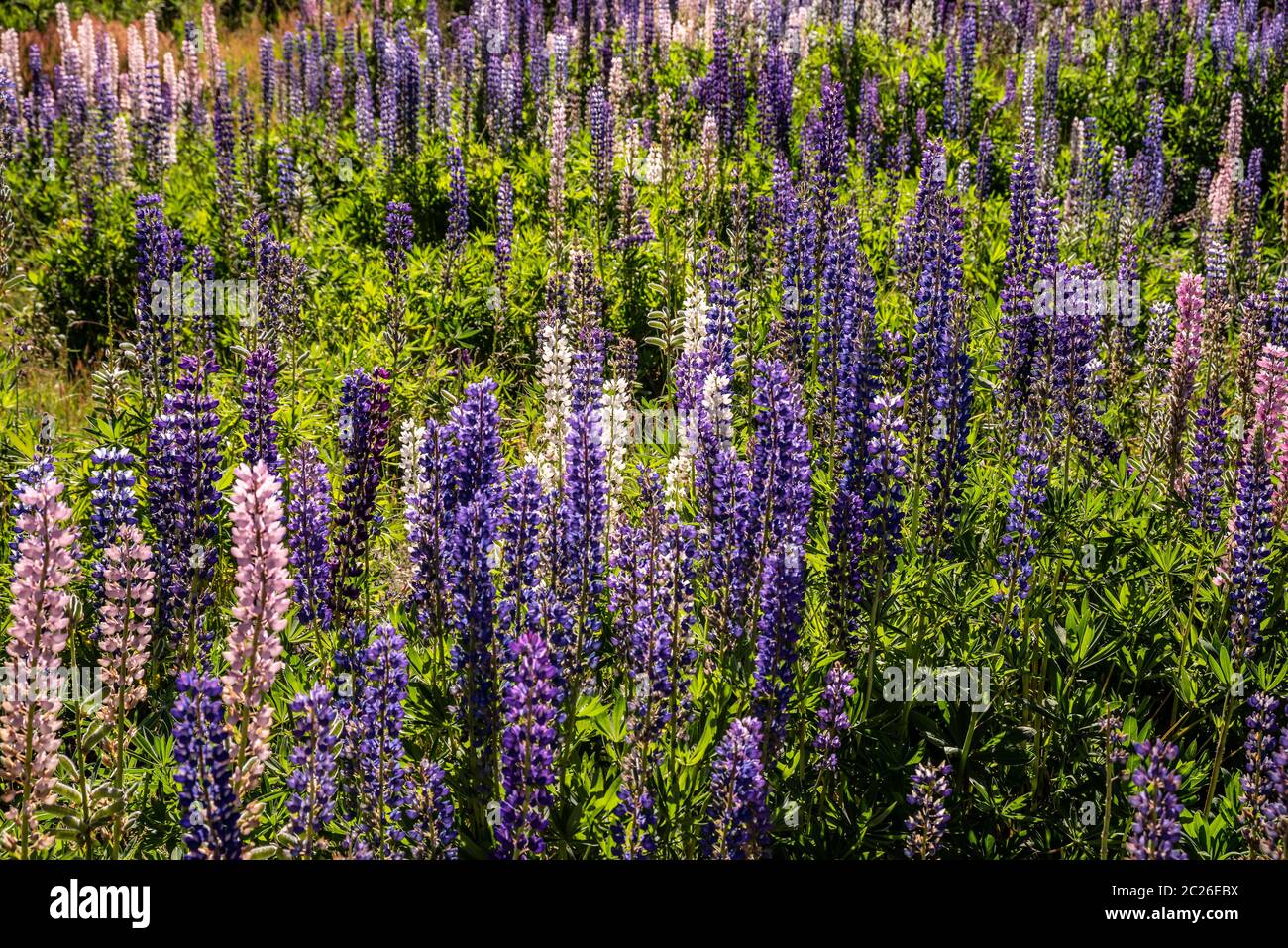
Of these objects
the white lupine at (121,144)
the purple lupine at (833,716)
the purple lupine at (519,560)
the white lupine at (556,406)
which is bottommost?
the purple lupine at (833,716)

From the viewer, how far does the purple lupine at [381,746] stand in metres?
2.75

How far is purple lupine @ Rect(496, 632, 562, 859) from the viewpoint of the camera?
254cm

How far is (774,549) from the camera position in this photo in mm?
3363

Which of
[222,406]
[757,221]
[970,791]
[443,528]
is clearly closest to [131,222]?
[222,406]

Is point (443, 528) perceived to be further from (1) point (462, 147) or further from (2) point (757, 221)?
(1) point (462, 147)

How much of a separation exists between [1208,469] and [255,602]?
3.40 metres

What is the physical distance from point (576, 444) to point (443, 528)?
473 mm

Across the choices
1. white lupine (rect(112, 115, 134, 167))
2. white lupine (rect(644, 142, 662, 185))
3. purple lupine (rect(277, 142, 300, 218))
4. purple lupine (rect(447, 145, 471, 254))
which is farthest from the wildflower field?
white lupine (rect(112, 115, 134, 167))

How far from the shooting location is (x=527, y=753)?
2.57 metres

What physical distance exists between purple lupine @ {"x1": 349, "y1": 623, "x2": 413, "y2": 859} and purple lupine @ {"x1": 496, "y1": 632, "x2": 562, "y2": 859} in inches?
12.1

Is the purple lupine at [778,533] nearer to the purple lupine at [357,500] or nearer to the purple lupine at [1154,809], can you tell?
the purple lupine at [1154,809]

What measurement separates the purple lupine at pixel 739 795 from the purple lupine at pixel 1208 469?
7.65ft

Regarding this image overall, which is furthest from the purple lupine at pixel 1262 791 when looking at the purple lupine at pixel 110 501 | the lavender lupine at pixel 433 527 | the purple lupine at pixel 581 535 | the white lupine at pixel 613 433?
the purple lupine at pixel 110 501
